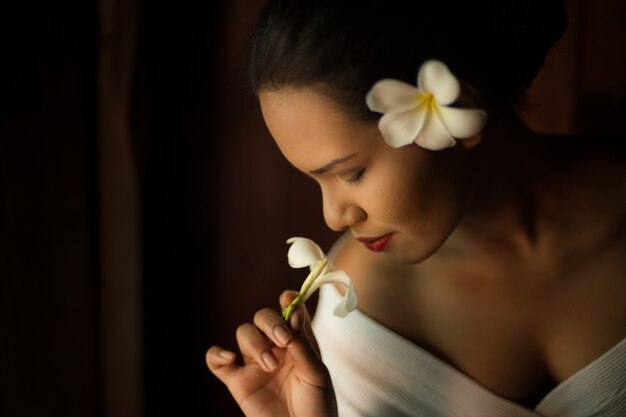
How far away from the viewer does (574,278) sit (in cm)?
52

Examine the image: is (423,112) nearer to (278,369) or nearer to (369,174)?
(369,174)

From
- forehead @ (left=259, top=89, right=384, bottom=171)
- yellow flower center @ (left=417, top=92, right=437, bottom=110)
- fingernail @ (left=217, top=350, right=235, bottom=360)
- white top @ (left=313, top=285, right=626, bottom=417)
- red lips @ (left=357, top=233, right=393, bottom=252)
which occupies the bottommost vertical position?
white top @ (left=313, top=285, right=626, bottom=417)

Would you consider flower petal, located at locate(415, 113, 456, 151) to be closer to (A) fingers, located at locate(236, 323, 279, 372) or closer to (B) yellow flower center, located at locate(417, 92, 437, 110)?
(B) yellow flower center, located at locate(417, 92, 437, 110)

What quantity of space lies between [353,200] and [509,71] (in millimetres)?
166

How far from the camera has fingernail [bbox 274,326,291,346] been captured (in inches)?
18.3

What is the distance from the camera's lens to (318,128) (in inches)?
16.7

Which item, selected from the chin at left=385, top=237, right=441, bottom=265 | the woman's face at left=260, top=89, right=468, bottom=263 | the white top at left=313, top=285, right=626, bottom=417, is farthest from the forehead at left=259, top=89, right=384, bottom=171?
the white top at left=313, top=285, right=626, bottom=417

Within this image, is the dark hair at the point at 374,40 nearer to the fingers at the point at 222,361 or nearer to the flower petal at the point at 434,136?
the flower petal at the point at 434,136

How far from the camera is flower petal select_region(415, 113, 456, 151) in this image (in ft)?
1.32

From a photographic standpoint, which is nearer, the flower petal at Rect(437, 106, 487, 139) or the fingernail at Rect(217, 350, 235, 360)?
the flower petal at Rect(437, 106, 487, 139)

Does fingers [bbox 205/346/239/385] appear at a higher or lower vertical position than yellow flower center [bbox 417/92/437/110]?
lower

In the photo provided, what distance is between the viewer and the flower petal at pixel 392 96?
0.40 meters

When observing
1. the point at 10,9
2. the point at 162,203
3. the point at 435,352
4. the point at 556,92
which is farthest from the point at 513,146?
the point at 10,9

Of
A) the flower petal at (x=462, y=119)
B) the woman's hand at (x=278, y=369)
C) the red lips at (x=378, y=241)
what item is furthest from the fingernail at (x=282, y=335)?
the flower petal at (x=462, y=119)
